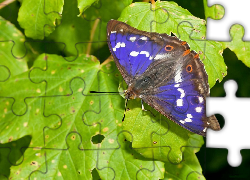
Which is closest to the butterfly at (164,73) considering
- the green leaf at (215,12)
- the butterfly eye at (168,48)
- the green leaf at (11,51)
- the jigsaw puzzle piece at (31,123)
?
the butterfly eye at (168,48)

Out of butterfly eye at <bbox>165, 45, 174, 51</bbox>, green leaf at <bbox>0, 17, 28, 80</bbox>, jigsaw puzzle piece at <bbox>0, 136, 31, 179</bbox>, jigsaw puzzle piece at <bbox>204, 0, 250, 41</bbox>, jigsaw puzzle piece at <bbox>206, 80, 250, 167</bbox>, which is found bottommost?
jigsaw puzzle piece at <bbox>0, 136, 31, 179</bbox>

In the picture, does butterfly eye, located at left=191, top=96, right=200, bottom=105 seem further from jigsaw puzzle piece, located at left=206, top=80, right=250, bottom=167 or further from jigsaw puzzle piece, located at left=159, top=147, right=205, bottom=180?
jigsaw puzzle piece, located at left=159, top=147, right=205, bottom=180

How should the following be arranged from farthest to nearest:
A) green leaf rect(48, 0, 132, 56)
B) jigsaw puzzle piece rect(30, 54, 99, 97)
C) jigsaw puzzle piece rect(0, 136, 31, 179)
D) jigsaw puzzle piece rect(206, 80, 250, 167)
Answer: jigsaw puzzle piece rect(0, 136, 31, 179) → green leaf rect(48, 0, 132, 56) → jigsaw puzzle piece rect(30, 54, 99, 97) → jigsaw puzzle piece rect(206, 80, 250, 167)

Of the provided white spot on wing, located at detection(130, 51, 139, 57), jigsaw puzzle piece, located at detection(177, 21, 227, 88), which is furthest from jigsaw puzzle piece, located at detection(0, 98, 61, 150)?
jigsaw puzzle piece, located at detection(177, 21, 227, 88)

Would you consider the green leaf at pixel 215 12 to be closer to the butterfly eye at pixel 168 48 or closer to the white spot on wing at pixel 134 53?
the butterfly eye at pixel 168 48

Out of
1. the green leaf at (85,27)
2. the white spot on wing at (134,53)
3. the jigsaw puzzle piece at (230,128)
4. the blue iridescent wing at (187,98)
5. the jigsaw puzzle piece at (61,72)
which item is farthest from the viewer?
the green leaf at (85,27)

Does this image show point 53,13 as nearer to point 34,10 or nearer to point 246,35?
point 34,10
